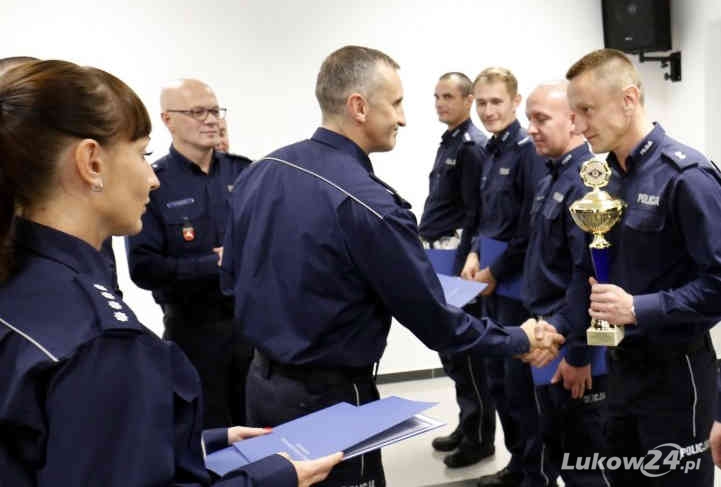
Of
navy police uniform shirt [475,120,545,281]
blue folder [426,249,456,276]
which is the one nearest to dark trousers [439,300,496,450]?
blue folder [426,249,456,276]

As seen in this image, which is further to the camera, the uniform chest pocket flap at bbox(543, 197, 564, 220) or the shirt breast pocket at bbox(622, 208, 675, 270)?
the uniform chest pocket flap at bbox(543, 197, 564, 220)

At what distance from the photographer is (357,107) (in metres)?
2.28

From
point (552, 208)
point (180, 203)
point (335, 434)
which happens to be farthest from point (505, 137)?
point (335, 434)

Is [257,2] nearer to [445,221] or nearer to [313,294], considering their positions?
[445,221]

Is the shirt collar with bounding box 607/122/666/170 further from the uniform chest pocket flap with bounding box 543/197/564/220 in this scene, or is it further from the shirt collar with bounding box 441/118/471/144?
the shirt collar with bounding box 441/118/471/144

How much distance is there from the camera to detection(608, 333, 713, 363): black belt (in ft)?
7.30

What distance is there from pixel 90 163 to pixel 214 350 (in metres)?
2.21

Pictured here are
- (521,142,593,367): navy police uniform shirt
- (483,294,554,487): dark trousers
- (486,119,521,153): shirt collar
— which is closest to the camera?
(521,142,593,367): navy police uniform shirt

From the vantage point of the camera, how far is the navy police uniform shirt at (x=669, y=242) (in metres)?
2.11

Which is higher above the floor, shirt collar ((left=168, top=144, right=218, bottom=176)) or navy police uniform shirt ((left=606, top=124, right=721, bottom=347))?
shirt collar ((left=168, top=144, right=218, bottom=176))

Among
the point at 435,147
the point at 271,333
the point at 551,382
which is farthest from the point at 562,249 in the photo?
the point at 435,147

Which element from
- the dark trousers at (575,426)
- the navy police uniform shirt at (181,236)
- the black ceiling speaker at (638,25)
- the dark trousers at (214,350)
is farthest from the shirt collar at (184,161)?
the black ceiling speaker at (638,25)

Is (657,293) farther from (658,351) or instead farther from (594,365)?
(594,365)

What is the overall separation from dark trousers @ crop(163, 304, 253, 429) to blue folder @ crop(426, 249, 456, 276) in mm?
1268
